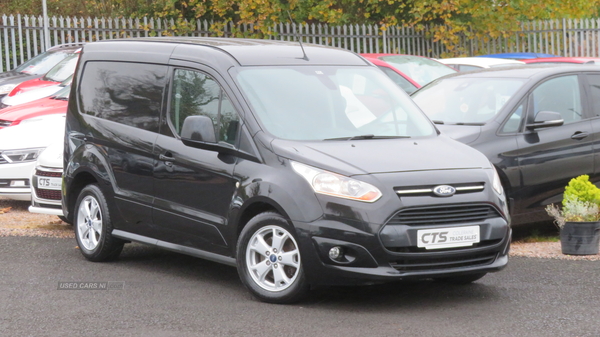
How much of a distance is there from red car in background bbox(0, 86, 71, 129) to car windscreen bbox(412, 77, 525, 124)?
184 inches

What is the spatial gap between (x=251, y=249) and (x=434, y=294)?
4.54ft

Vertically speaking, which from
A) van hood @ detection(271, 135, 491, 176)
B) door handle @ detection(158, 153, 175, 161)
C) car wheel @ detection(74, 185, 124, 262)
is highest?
van hood @ detection(271, 135, 491, 176)

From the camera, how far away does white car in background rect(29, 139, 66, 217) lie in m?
9.38

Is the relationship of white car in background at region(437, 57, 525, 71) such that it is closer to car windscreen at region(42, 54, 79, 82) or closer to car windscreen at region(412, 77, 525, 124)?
car windscreen at region(412, 77, 525, 124)

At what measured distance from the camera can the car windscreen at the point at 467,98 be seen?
29.6ft

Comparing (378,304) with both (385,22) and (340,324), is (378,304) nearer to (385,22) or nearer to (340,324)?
(340,324)

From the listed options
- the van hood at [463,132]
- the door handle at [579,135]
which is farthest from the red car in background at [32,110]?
the door handle at [579,135]

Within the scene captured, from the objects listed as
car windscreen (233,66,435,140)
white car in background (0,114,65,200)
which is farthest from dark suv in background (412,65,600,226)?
white car in background (0,114,65,200)

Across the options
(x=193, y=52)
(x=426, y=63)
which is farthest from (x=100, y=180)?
(x=426, y=63)

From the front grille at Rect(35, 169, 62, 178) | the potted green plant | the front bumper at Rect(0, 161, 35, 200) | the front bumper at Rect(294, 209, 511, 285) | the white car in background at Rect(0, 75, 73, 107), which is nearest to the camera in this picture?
the front bumper at Rect(294, 209, 511, 285)

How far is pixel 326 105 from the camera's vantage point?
22.8 ft

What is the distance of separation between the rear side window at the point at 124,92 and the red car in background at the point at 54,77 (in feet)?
23.4

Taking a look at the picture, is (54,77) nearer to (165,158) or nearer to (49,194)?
(49,194)

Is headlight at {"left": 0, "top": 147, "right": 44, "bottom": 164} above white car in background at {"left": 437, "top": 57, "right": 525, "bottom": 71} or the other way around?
the other way around
